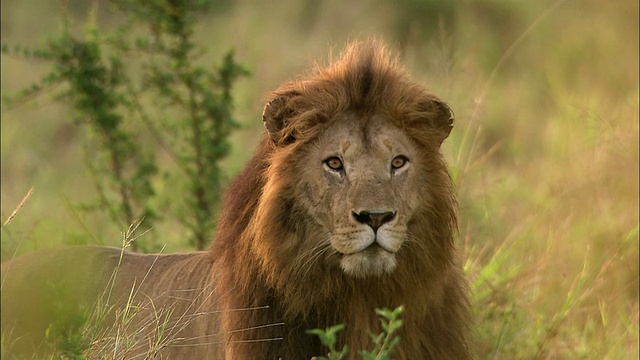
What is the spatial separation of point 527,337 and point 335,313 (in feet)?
5.97

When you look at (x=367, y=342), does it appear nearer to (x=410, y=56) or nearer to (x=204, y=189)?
(x=204, y=189)

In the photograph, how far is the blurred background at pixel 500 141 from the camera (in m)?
6.75

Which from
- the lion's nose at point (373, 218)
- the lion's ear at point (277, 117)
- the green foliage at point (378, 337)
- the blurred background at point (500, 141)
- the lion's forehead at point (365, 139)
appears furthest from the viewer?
the blurred background at point (500, 141)

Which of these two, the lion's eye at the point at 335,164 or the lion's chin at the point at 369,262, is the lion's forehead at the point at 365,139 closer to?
the lion's eye at the point at 335,164

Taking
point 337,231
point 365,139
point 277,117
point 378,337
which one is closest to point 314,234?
point 337,231

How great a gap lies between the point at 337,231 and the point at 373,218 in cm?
17

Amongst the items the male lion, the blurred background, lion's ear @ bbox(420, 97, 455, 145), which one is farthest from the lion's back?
lion's ear @ bbox(420, 97, 455, 145)

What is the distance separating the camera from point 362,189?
4.60m

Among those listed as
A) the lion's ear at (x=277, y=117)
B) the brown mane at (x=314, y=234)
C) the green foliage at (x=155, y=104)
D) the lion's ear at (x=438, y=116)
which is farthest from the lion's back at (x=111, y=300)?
the green foliage at (x=155, y=104)

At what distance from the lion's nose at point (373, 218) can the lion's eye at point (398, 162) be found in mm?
294

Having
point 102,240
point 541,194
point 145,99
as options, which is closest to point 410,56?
point 145,99

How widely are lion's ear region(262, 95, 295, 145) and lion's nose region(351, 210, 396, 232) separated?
55 centimetres

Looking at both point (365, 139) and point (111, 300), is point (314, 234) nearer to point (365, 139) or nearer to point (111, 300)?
point (365, 139)

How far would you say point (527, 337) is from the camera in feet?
20.9
